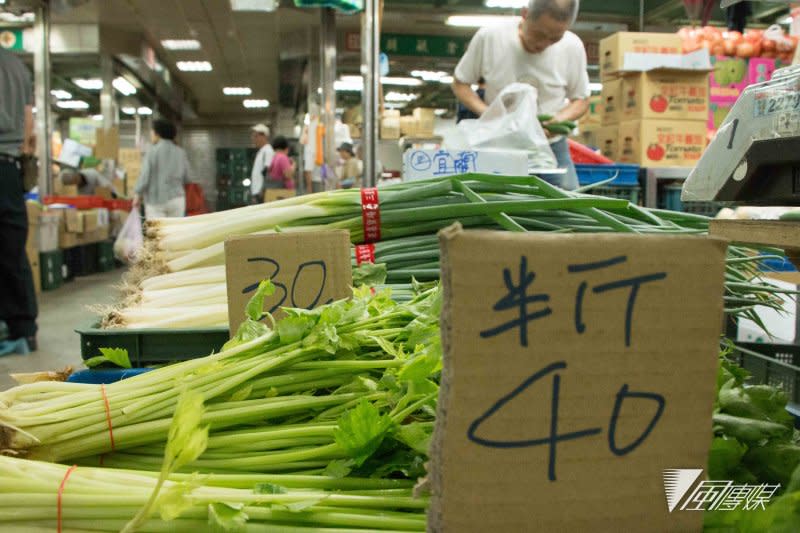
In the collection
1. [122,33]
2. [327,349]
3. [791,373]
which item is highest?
[122,33]

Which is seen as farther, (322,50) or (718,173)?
(322,50)

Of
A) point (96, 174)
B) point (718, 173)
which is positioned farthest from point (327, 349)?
point (96, 174)

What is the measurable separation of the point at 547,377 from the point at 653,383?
0.37 ft

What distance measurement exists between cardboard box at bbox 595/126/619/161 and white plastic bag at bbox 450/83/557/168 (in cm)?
269

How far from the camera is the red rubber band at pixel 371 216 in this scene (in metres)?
2.03

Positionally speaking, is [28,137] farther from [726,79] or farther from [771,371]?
[726,79]

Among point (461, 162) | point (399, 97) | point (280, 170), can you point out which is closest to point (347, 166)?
point (280, 170)

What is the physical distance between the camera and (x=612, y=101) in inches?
233

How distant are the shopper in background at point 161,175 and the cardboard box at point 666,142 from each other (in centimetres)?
497

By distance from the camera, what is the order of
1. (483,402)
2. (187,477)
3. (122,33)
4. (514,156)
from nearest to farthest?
1. (483,402)
2. (187,477)
3. (514,156)
4. (122,33)

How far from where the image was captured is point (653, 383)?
2.35ft

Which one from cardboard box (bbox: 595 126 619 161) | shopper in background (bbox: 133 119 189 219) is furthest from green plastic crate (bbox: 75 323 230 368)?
shopper in background (bbox: 133 119 189 219)

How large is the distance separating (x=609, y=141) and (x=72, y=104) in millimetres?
21101

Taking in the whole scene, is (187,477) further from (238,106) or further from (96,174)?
(238,106)
